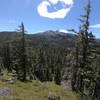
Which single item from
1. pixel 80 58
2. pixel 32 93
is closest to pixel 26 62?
pixel 80 58

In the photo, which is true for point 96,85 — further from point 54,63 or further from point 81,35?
point 54,63

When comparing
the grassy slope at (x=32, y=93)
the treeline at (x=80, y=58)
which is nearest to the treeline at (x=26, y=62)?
the treeline at (x=80, y=58)

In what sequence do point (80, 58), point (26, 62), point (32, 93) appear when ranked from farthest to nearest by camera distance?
point (26, 62)
point (80, 58)
point (32, 93)

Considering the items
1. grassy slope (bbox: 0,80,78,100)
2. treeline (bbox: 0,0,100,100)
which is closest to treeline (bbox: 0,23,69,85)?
treeline (bbox: 0,0,100,100)

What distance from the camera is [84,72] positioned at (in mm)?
22750

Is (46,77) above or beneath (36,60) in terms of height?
beneath

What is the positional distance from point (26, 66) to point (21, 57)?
221cm

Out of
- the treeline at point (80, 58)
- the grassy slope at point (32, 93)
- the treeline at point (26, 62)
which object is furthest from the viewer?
the treeline at point (26, 62)

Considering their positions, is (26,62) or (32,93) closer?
(32,93)

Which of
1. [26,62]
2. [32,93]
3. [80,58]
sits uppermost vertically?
[80,58]

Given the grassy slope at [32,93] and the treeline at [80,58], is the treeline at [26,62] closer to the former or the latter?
the treeline at [80,58]

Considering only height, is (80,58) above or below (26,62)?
above

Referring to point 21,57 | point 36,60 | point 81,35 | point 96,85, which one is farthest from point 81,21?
point 36,60

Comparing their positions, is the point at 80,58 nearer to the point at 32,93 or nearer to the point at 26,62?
the point at 32,93
